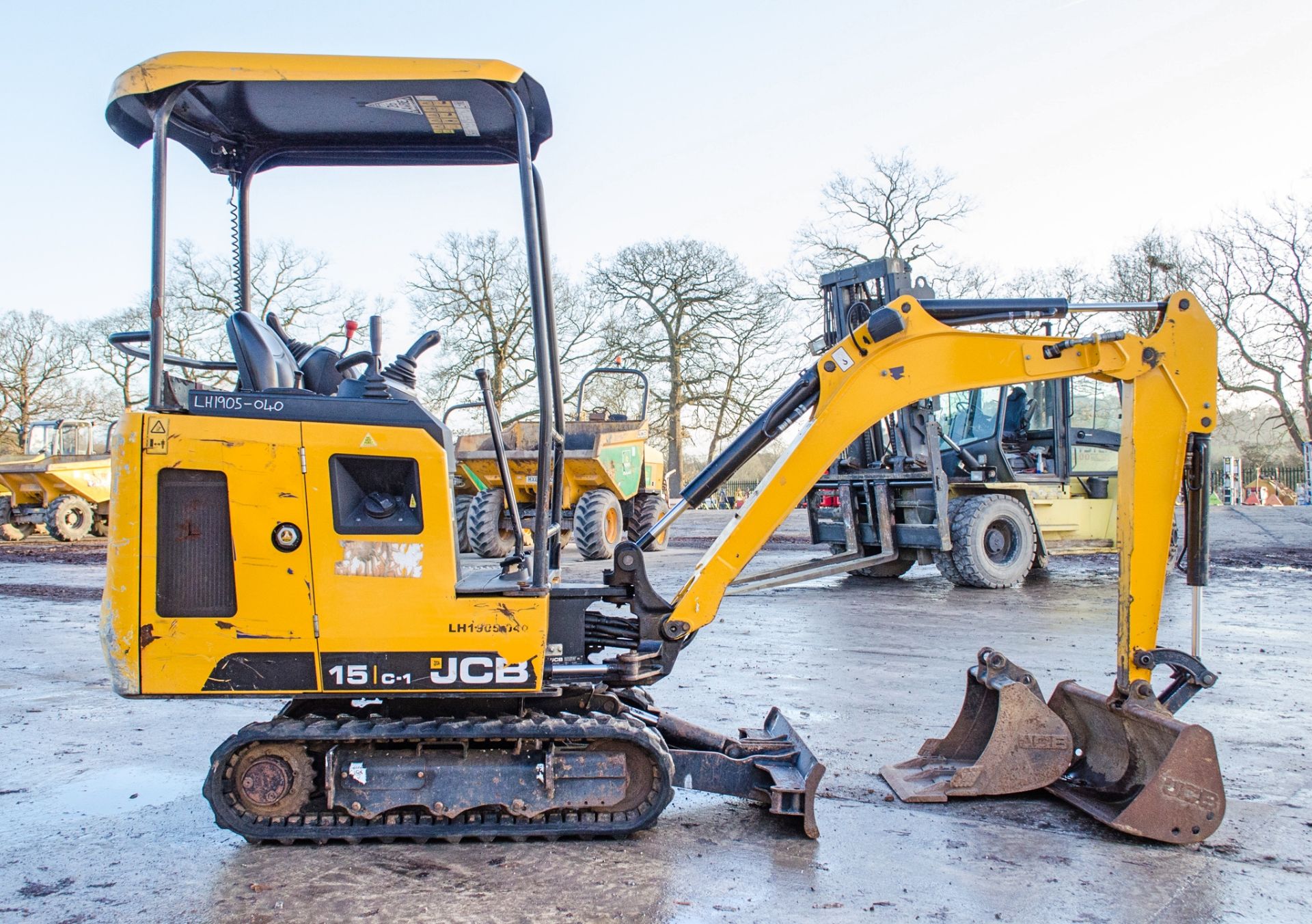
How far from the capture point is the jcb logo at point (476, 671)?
356cm

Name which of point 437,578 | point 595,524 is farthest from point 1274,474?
point 437,578

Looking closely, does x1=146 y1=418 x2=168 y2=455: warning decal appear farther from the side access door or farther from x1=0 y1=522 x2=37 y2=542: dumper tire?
x1=0 y1=522 x2=37 y2=542: dumper tire

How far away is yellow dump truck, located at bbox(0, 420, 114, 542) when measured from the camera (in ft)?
75.8

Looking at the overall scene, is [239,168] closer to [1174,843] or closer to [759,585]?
[1174,843]

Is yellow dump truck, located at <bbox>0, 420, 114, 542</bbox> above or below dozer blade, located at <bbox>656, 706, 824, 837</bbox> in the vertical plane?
above

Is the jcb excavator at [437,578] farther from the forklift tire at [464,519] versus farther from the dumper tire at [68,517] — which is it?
the dumper tire at [68,517]

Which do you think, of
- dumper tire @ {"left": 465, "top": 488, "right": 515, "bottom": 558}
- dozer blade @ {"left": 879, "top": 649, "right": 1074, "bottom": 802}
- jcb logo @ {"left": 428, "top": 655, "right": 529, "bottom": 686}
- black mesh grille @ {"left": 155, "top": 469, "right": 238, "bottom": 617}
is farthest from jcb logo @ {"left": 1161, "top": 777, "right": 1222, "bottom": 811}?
dumper tire @ {"left": 465, "top": 488, "right": 515, "bottom": 558}

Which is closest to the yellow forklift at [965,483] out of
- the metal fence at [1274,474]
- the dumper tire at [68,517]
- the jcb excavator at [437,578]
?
the jcb excavator at [437,578]

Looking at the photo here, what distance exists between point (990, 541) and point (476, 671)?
365 inches

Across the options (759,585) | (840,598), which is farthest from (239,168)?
(840,598)

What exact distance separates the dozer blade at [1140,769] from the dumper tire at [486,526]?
10305 mm

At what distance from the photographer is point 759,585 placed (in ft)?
32.9

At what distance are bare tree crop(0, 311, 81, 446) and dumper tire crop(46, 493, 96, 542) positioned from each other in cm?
2319

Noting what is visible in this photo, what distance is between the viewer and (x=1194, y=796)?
3.67m
